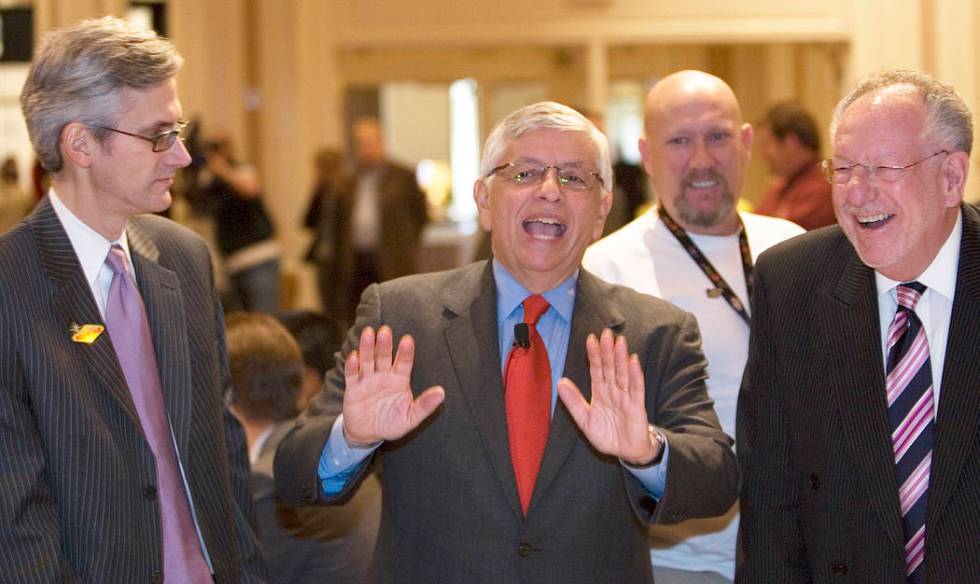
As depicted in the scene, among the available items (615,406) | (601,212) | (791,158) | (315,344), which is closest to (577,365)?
(615,406)

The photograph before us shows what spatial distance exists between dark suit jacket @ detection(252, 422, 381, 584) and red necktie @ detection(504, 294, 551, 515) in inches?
30.9

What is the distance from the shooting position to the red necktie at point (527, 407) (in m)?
2.71

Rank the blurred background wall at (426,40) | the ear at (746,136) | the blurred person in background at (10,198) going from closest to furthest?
the ear at (746,136), the blurred person in background at (10,198), the blurred background wall at (426,40)

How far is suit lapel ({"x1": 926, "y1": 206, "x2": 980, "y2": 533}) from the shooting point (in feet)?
8.20

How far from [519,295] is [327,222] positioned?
7.06m

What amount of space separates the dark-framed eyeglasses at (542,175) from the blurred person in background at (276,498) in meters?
1.00

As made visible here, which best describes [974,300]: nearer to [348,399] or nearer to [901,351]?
[901,351]

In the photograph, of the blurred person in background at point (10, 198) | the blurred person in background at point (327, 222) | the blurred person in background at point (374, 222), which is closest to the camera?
the blurred person in background at point (10, 198)

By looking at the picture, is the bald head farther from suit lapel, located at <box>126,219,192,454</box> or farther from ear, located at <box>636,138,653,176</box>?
suit lapel, located at <box>126,219,192,454</box>

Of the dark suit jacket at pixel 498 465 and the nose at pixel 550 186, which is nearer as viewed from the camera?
the dark suit jacket at pixel 498 465

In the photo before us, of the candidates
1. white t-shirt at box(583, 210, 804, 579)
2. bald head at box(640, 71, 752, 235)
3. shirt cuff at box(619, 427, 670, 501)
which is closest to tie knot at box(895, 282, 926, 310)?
shirt cuff at box(619, 427, 670, 501)

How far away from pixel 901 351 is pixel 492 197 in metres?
Result: 0.92

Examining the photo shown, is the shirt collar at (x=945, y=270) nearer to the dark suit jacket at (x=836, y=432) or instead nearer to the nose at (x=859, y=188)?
the dark suit jacket at (x=836, y=432)

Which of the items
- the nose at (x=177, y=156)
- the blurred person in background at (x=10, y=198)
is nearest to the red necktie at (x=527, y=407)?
the nose at (x=177, y=156)
